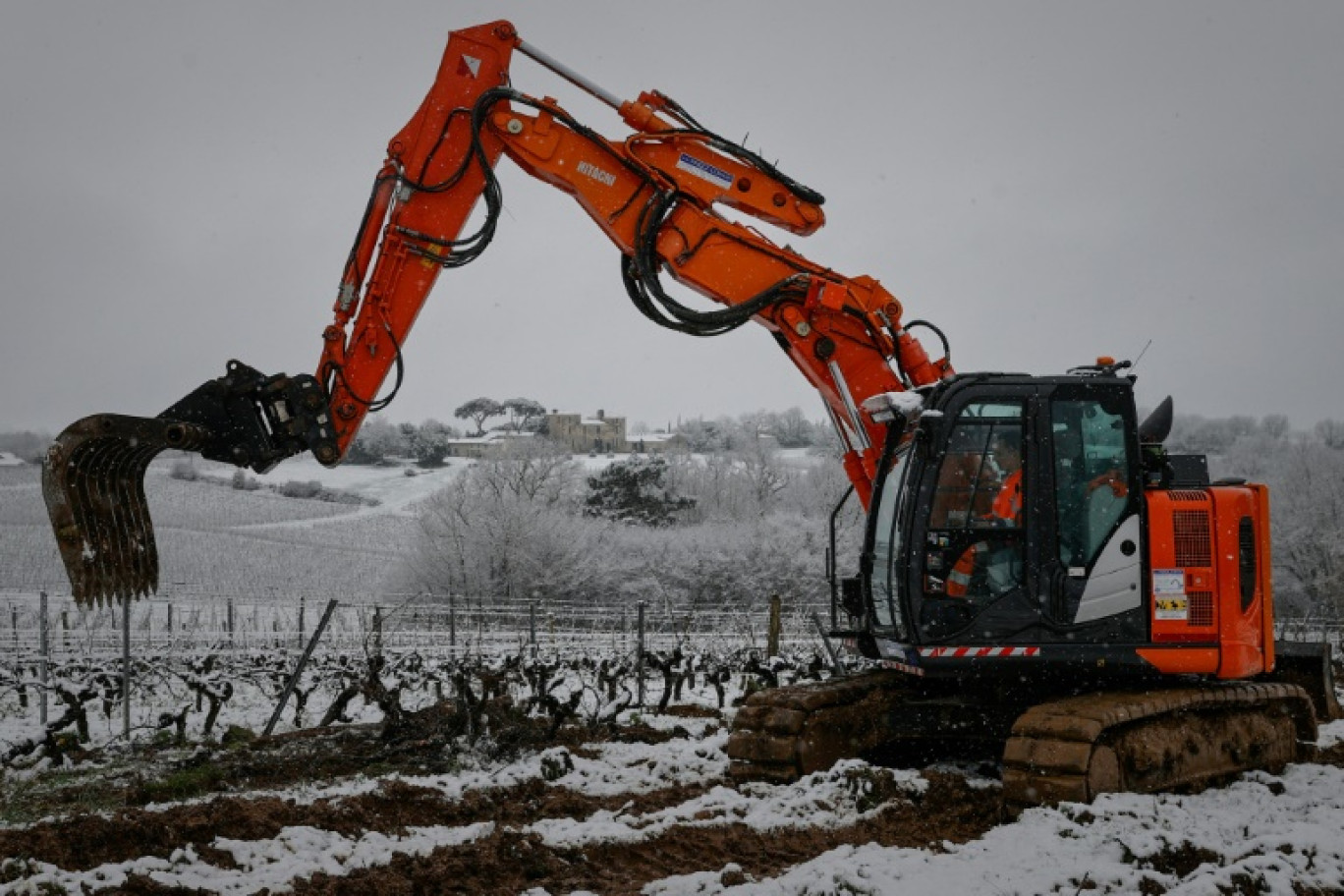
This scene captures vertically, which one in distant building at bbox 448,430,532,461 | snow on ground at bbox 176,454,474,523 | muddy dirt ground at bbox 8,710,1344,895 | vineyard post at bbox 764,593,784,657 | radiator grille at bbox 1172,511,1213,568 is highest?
distant building at bbox 448,430,532,461

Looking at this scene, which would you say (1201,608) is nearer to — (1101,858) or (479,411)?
(1101,858)

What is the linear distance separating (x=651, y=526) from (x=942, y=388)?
3965 centimetres

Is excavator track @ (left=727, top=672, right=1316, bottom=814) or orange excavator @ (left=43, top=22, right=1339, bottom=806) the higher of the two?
orange excavator @ (left=43, top=22, right=1339, bottom=806)

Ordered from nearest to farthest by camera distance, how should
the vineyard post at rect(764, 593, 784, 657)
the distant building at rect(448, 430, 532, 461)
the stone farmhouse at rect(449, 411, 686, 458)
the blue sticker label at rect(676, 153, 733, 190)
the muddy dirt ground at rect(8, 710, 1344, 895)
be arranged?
the muddy dirt ground at rect(8, 710, 1344, 895), the blue sticker label at rect(676, 153, 733, 190), the vineyard post at rect(764, 593, 784, 657), the distant building at rect(448, 430, 532, 461), the stone farmhouse at rect(449, 411, 686, 458)

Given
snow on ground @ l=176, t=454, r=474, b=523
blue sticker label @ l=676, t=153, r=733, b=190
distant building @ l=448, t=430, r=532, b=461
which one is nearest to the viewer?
blue sticker label @ l=676, t=153, r=733, b=190

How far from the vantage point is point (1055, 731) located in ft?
19.9

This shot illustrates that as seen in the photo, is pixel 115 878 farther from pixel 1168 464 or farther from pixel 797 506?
pixel 797 506

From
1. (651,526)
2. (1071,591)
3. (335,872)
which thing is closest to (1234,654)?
(1071,591)

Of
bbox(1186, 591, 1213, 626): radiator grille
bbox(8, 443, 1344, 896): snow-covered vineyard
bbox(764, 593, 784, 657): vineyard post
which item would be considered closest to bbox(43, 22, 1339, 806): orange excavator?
bbox(1186, 591, 1213, 626): radiator grille

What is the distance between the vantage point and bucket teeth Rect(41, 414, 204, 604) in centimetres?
593

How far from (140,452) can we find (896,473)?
4.63 metres

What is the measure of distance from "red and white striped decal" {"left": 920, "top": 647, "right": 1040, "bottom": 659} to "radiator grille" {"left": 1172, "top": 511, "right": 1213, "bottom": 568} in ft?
3.65

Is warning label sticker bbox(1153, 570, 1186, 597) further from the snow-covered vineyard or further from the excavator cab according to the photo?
the snow-covered vineyard

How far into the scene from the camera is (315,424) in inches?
271
